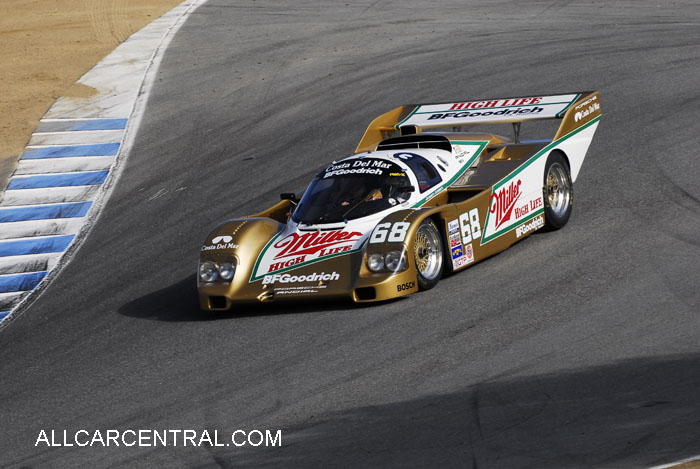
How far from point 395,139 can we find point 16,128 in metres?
9.17

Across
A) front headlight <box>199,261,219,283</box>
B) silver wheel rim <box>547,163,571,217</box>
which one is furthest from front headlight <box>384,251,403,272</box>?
silver wheel rim <box>547,163,571,217</box>

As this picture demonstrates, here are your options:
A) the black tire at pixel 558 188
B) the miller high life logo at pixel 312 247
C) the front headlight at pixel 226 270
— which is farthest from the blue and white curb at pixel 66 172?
the black tire at pixel 558 188

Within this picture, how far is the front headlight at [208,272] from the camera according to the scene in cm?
1042

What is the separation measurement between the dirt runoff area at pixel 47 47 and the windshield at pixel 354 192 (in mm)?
7301

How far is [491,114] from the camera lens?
41.1ft

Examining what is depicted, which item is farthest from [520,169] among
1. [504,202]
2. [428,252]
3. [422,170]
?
[428,252]

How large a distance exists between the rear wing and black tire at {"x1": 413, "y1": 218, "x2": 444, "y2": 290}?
256cm

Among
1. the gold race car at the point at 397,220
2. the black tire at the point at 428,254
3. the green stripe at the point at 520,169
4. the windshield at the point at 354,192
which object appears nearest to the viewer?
the gold race car at the point at 397,220

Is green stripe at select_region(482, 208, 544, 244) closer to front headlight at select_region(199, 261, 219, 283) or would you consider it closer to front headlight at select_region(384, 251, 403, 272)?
front headlight at select_region(384, 251, 403, 272)

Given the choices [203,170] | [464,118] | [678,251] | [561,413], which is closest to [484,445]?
[561,413]

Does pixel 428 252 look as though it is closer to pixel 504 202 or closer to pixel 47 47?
pixel 504 202

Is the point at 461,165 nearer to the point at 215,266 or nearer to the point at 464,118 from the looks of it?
the point at 464,118

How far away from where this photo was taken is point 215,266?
412 inches

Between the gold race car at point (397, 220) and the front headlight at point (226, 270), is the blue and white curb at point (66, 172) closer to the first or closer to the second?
the front headlight at point (226, 270)
